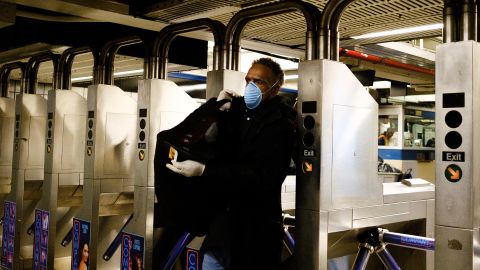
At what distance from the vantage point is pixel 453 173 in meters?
1.79

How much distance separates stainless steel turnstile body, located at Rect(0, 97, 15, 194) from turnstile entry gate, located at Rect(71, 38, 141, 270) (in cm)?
162

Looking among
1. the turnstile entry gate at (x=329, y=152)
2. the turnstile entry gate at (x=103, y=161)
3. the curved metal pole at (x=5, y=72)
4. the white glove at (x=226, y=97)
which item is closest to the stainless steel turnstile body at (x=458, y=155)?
the turnstile entry gate at (x=329, y=152)

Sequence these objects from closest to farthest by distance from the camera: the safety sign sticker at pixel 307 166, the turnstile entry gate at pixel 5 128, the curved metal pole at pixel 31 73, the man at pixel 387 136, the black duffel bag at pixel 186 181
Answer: the black duffel bag at pixel 186 181, the safety sign sticker at pixel 307 166, the curved metal pole at pixel 31 73, the turnstile entry gate at pixel 5 128, the man at pixel 387 136

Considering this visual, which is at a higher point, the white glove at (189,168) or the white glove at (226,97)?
the white glove at (226,97)

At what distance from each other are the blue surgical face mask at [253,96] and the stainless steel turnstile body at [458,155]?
68cm

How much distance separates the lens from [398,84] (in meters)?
6.81

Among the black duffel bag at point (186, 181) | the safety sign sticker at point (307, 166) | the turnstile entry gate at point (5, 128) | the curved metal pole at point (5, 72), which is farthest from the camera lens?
the turnstile entry gate at point (5, 128)

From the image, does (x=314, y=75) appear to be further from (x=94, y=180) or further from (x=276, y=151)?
(x=94, y=180)

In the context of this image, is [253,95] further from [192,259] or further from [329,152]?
[192,259]

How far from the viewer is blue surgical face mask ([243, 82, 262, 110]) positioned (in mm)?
2117

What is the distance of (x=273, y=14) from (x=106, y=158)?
1.74 meters

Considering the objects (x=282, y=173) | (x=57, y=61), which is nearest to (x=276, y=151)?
(x=282, y=173)

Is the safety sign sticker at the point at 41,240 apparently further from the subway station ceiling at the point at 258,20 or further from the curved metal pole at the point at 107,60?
the subway station ceiling at the point at 258,20

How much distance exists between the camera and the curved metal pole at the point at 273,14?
224 centimetres
